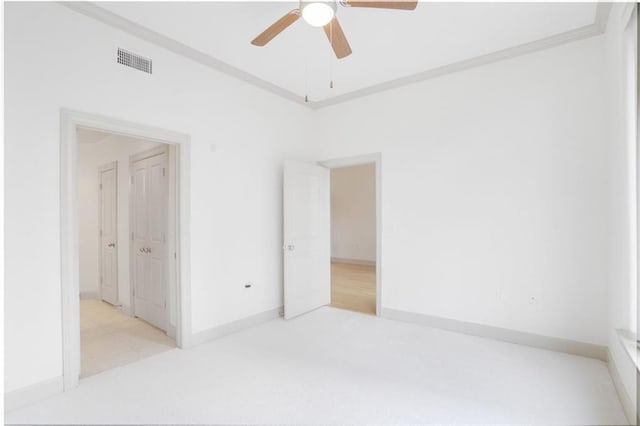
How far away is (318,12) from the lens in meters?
2.04

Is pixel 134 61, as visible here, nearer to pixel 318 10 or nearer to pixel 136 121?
pixel 136 121

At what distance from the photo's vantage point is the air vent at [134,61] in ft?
8.88

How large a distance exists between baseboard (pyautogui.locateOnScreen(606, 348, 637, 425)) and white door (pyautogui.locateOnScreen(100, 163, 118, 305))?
18.1ft

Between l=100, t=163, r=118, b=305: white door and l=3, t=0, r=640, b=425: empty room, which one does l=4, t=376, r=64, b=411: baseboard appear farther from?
l=100, t=163, r=118, b=305: white door

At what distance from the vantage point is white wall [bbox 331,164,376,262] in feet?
28.0

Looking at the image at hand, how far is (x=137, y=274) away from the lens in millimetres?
4137

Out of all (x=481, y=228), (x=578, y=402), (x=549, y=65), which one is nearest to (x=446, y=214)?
(x=481, y=228)

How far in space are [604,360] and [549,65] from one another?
8.88ft

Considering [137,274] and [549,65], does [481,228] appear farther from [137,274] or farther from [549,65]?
[137,274]

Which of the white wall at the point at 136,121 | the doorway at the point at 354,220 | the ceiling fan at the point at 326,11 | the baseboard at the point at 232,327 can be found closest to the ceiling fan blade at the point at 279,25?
the ceiling fan at the point at 326,11

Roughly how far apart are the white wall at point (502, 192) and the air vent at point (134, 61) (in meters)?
2.54

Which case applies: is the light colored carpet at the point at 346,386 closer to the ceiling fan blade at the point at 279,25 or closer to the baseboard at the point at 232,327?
the baseboard at the point at 232,327

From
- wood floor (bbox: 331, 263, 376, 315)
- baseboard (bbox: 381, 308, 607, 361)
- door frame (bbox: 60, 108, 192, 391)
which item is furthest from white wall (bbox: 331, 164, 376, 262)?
door frame (bbox: 60, 108, 192, 391)

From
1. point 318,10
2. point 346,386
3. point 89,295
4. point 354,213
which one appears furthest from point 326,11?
point 354,213
